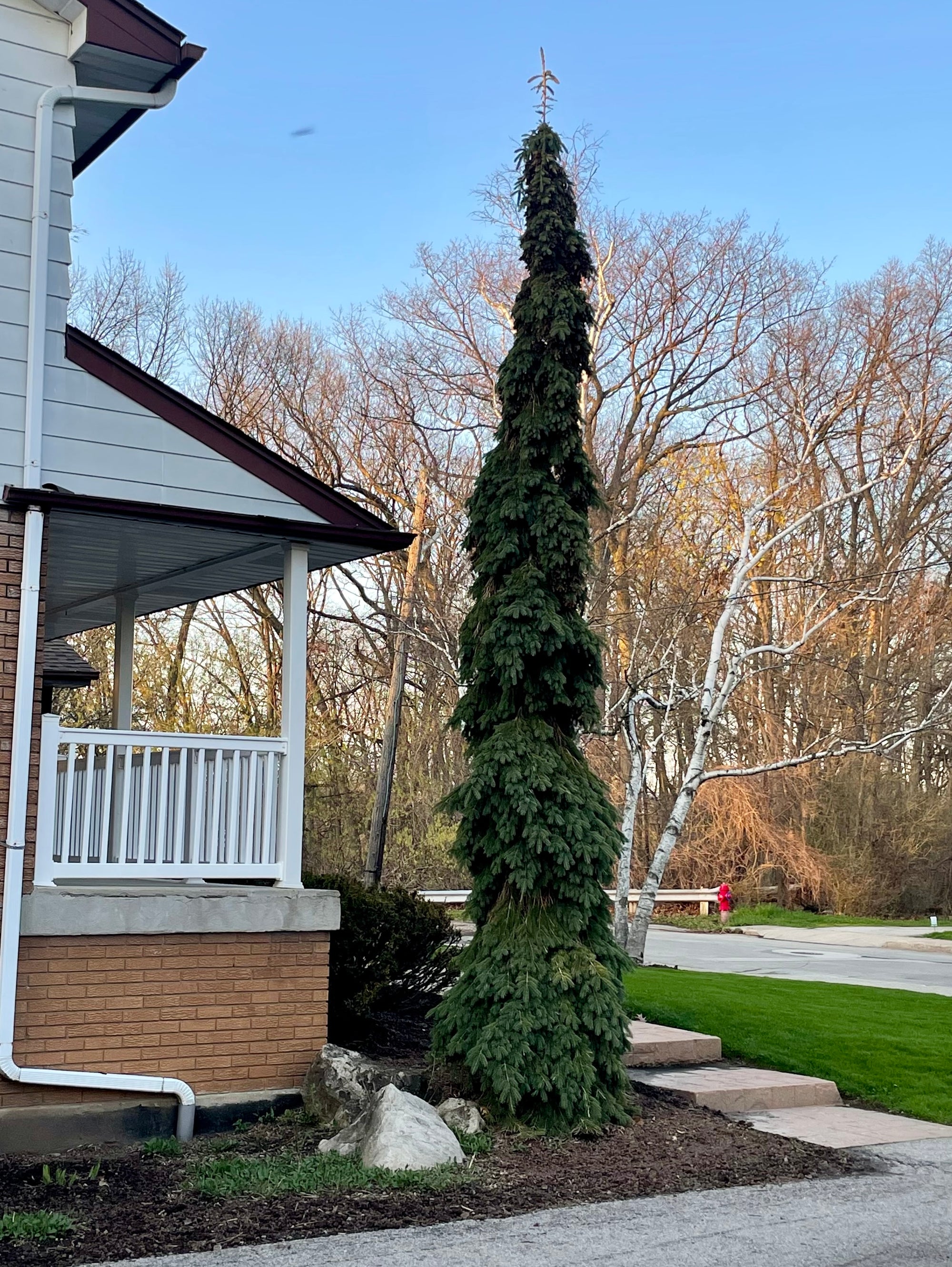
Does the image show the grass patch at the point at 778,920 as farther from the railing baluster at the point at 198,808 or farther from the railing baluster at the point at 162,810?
the railing baluster at the point at 162,810

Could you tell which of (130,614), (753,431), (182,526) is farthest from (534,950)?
(753,431)

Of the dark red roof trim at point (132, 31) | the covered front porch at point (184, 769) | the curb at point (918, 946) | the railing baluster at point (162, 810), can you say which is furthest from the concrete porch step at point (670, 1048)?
the curb at point (918, 946)

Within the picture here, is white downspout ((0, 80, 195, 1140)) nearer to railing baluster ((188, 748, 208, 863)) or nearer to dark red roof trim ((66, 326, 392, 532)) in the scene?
dark red roof trim ((66, 326, 392, 532))

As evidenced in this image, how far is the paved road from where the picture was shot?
17.4 metres

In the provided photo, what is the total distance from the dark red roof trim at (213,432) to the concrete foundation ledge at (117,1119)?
3.73 meters

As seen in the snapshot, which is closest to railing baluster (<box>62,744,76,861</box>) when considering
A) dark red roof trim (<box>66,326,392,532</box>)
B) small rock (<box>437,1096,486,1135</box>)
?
dark red roof trim (<box>66,326,392,532</box>)

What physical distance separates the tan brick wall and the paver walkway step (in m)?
2.91

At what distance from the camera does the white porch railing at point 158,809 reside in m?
7.62

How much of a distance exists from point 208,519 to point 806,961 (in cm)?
1514

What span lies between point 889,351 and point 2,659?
20036 millimetres

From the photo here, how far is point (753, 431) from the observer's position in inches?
893

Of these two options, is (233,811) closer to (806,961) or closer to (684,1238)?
(684,1238)

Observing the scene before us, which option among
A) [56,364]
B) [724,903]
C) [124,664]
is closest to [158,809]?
[56,364]

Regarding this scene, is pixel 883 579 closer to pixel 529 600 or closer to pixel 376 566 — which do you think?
pixel 376 566
